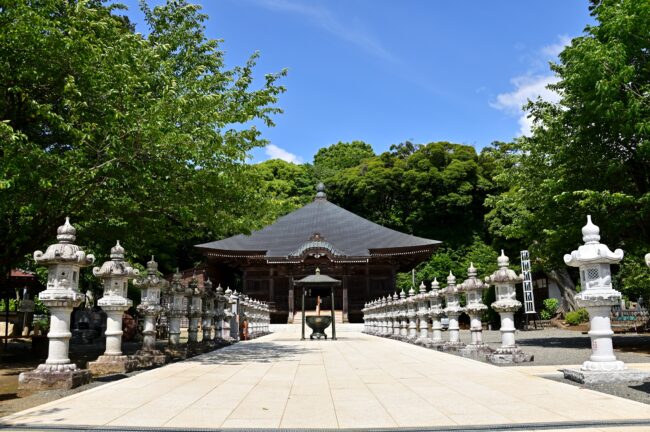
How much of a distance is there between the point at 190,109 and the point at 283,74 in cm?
302

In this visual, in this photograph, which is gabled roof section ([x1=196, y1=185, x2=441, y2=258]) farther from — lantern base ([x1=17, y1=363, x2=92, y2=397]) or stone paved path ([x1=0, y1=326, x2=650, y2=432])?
lantern base ([x1=17, y1=363, x2=92, y2=397])

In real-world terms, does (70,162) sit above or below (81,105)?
below

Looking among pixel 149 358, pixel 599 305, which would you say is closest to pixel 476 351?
pixel 599 305

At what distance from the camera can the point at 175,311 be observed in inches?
427

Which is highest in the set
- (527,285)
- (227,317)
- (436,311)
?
(527,285)

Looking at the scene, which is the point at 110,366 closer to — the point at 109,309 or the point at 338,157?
the point at 109,309

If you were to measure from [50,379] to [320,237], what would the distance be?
27.4 metres

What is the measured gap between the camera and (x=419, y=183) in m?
43.2

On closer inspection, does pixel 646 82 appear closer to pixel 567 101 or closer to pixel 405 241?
pixel 567 101

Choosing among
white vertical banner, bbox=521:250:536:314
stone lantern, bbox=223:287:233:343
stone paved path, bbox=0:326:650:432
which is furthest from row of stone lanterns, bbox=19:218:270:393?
white vertical banner, bbox=521:250:536:314

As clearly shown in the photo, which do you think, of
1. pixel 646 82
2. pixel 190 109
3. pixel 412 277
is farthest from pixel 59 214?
pixel 412 277

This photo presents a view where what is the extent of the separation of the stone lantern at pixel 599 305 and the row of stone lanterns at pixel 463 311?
6.94ft

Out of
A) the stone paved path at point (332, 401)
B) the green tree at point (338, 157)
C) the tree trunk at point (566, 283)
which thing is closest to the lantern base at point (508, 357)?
the stone paved path at point (332, 401)

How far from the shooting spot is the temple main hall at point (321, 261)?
107 ft
